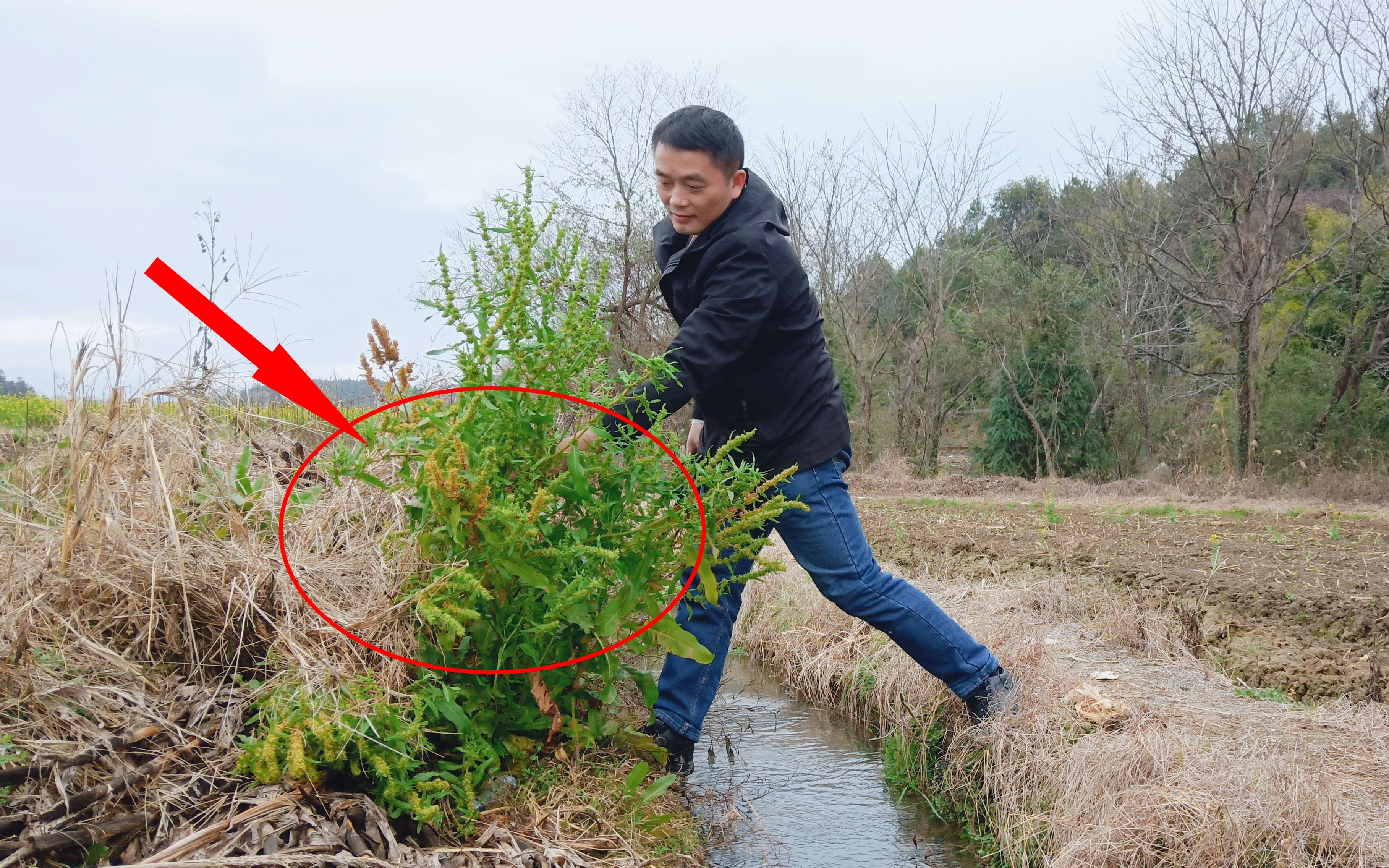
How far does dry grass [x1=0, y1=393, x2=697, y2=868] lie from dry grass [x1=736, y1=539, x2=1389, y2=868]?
3.35 ft

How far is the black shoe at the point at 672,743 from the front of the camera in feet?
9.59

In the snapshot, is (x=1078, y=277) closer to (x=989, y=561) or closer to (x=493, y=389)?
(x=989, y=561)

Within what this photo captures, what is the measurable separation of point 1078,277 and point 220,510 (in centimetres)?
1938

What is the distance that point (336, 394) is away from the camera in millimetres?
3301

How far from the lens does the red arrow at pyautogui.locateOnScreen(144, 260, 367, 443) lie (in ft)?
7.57

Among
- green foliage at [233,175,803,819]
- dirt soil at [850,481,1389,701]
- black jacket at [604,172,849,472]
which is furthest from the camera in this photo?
dirt soil at [850,481,1389,701]

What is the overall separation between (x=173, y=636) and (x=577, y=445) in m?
0.98

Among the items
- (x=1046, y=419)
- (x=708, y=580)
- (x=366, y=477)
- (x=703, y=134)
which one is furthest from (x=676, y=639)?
(x=1046, y=419)

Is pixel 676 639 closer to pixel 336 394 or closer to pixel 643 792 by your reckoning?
pixel 643 792

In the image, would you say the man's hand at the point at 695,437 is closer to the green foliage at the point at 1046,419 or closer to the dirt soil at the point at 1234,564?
the dirt soil at the point at 1234,564

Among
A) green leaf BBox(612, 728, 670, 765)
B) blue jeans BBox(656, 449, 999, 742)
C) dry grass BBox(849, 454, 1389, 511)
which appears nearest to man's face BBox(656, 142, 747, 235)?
blue jeans BBox(656, 449, 999, 742)

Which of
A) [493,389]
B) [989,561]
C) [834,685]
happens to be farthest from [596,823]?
[989,561]

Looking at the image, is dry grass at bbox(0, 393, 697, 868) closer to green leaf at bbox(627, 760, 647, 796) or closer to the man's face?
green leaf at bbox(627, 760, 647, 796)

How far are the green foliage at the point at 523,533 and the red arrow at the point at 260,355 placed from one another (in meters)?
0.34
